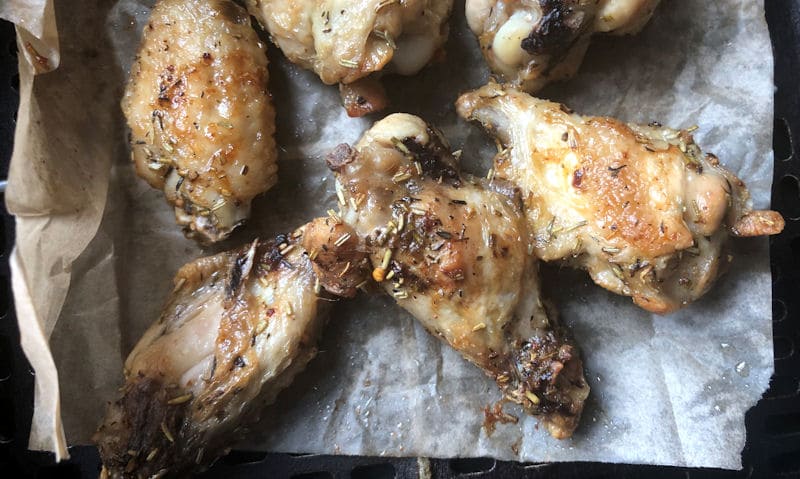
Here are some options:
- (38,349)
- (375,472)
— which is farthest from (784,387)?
(38,349)

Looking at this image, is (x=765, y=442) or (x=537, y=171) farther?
(x=765, y=442)

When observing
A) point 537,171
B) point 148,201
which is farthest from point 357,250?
point 148,201

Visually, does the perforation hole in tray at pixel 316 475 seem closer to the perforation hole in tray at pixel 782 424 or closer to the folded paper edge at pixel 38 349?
the folded paper edge at pixel 38 349

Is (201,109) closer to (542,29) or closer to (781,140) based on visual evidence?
(542,29)

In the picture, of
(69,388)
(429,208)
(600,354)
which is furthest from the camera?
(600,354)

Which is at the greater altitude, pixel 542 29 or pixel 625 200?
pixel 542 29

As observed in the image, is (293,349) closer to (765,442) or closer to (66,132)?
(66,132)
